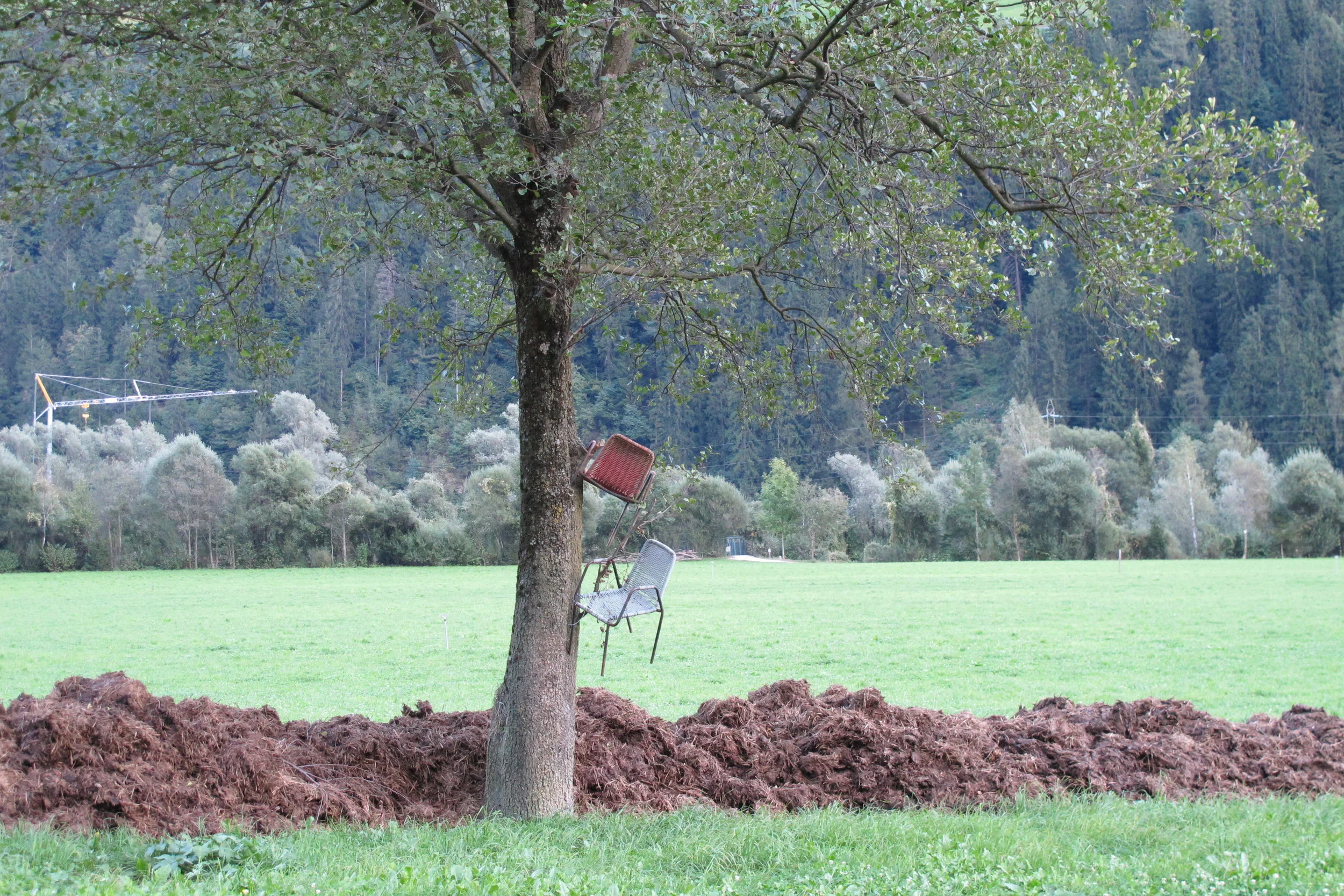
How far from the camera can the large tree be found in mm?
5551

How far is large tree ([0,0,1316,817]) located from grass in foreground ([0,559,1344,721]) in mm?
5603

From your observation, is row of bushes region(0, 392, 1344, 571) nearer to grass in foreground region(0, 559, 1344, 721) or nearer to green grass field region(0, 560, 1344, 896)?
green grass field region(0, 560, 1344, 896)

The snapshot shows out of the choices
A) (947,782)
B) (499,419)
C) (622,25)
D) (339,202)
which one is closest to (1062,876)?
(947,782)

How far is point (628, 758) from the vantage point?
7.30 m

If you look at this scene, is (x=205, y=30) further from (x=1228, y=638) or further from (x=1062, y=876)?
(x=1228, y=638)

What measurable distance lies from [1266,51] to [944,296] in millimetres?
137971

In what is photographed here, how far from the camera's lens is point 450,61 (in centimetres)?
629

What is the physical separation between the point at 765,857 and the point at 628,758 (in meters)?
2.35

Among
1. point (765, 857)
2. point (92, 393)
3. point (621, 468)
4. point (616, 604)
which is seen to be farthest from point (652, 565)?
point (92, 393)

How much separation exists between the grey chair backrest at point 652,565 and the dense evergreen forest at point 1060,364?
55278 mm

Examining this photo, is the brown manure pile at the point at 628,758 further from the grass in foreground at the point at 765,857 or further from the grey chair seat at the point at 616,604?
the grey chair seat at the point at 616,604

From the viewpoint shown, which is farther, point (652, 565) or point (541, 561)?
point (652, 565)

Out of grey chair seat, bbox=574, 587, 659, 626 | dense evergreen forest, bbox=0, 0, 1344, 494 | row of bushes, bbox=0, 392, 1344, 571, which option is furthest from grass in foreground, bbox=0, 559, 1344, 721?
dense evergreen forest, bbox=0, 0, 1344, 494

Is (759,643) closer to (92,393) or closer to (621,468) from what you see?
(621,468)
